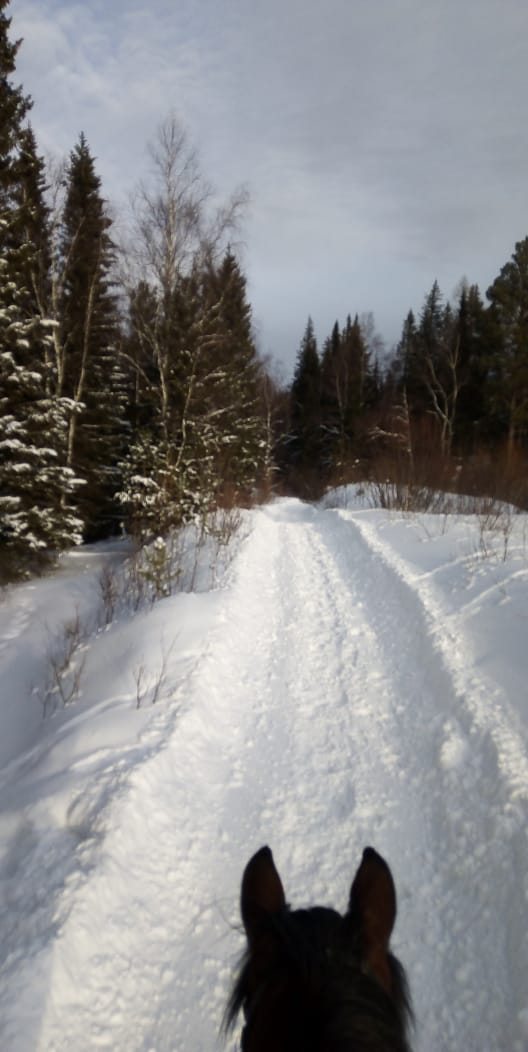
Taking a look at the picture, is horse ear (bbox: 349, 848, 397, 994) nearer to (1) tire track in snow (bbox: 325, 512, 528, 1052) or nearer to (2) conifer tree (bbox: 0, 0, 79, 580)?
(1) tire track in snow (bbox: 325, 512, 528, 1052)

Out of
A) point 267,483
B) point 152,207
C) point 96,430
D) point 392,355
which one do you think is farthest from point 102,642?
point 392,355

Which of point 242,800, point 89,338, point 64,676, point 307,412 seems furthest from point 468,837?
point 307,412

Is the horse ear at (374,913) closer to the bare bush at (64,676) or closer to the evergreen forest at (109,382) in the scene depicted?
the bare bush at (64,676)

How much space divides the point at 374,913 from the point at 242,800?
192cm

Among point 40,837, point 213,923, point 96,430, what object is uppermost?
point 96,430

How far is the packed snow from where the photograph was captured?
5.70ft

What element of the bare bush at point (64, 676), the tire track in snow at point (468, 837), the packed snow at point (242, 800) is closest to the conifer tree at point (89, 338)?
the bare bush at point (64, 676)

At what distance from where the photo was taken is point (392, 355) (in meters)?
44.6

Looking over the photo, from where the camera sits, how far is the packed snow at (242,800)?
1736mm

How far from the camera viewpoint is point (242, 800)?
2.74m

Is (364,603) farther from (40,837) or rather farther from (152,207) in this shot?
(152,207)

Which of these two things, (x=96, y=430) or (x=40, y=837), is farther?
(x=96, y=430)

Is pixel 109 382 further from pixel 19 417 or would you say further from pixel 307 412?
pixel 307 412

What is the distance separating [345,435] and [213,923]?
28289 millimetres
